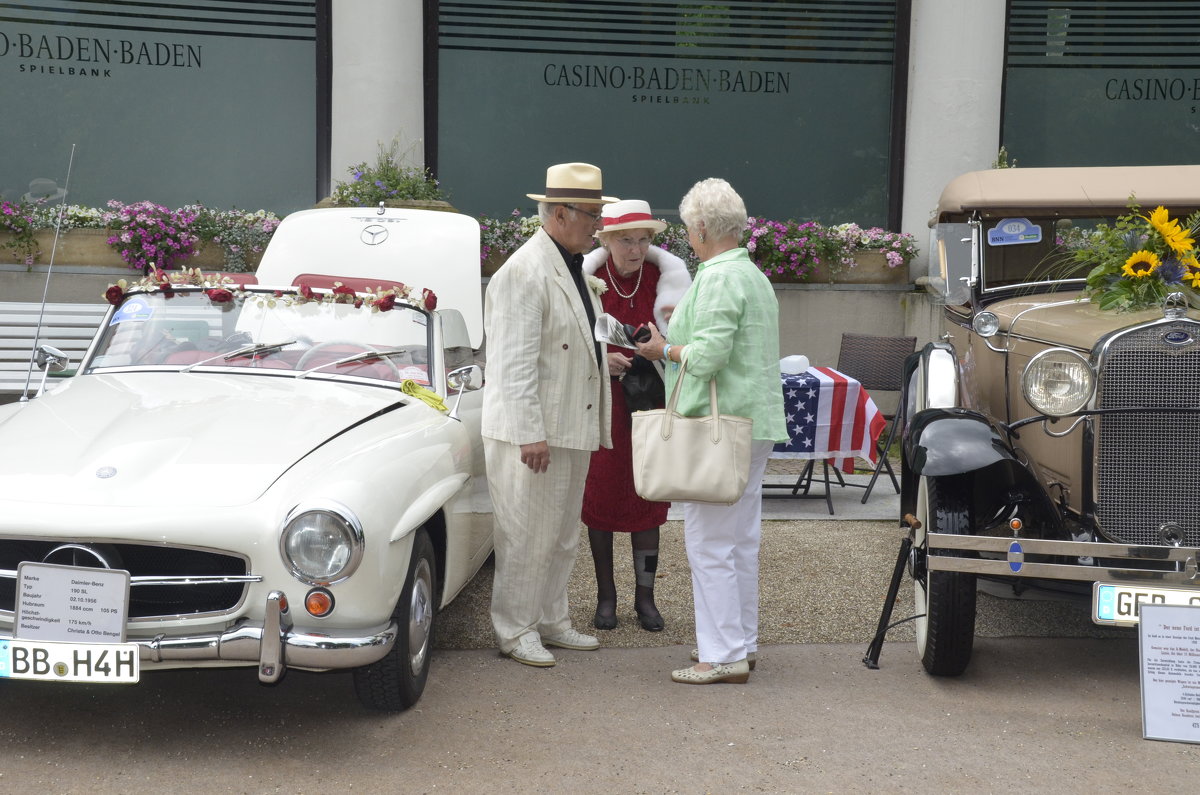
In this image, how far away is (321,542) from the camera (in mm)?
3334

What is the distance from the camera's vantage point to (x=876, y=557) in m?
6.21

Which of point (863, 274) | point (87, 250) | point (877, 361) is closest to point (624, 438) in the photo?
point (877, 361)

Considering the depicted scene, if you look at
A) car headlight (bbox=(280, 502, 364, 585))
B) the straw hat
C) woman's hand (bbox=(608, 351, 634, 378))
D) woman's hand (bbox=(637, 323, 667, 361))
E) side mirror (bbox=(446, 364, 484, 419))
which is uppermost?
the straw hat

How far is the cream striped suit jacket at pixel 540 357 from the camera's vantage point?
420cm

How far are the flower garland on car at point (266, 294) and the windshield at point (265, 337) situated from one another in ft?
0.04

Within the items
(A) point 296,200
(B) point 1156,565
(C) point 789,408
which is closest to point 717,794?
(B) point 1156,565

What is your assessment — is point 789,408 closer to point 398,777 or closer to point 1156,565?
point 1156,565

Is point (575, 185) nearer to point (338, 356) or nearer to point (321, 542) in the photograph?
point (338, 356)

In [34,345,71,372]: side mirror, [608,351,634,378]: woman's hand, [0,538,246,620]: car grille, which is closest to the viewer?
[0,538,246,620]: car grille

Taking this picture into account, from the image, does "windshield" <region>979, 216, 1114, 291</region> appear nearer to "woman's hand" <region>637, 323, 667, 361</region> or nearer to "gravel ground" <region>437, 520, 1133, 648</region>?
"gravel ground" <region>437, 520, 1133, 648</region>

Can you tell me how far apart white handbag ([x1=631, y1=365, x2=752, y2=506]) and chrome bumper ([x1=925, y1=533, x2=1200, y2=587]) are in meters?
0.74

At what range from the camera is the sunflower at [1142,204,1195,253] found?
4.30 meters

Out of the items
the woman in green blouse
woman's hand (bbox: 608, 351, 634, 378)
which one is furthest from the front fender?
woman's hand (bbox: 608, 351, 634, 378)

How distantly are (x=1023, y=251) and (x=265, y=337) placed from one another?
367 centimetres
